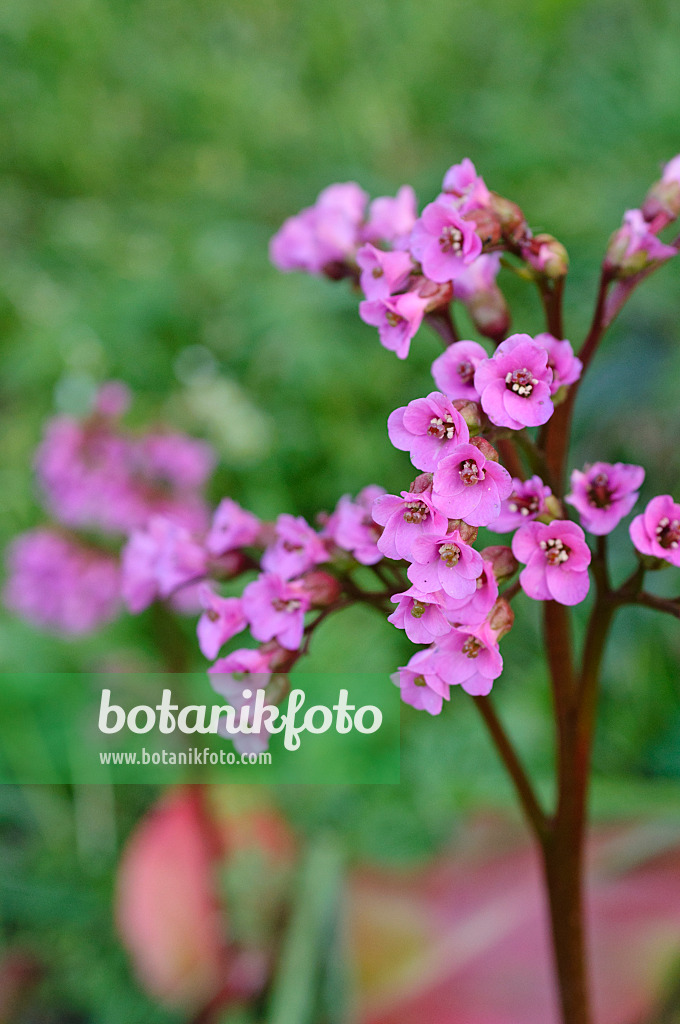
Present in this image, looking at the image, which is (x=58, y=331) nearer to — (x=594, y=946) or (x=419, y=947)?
(x=419, y=947)

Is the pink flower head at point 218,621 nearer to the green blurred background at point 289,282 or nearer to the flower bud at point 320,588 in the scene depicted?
the flower bud at point 320,588

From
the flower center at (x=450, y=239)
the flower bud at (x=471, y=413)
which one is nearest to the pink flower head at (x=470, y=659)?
the flower bud at (x=471, y=413)

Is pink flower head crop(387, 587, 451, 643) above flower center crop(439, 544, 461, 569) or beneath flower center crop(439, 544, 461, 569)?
beneath

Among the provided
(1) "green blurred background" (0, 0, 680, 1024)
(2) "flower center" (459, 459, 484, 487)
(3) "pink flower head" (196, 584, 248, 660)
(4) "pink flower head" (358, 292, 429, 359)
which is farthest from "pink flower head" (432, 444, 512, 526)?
(1) "green blurred background" (0, 0, 680, 1024)

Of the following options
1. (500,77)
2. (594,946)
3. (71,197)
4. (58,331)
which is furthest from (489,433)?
(71,197)

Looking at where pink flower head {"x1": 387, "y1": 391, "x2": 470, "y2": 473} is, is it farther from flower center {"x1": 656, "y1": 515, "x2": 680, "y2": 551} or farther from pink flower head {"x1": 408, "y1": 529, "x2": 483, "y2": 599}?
flower center {"x1": 656, "y1": 515, "x2": 680, "y2": 551}

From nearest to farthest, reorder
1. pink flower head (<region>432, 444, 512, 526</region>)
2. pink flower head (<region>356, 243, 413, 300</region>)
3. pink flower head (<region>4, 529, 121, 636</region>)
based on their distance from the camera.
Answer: pink flower head (<region>432, 444, 512, 526</region>) < pink flower head (<region>356, 243, 413, 300</region>) < pink flower head (<region>4, 529, 121, 636</region>)
